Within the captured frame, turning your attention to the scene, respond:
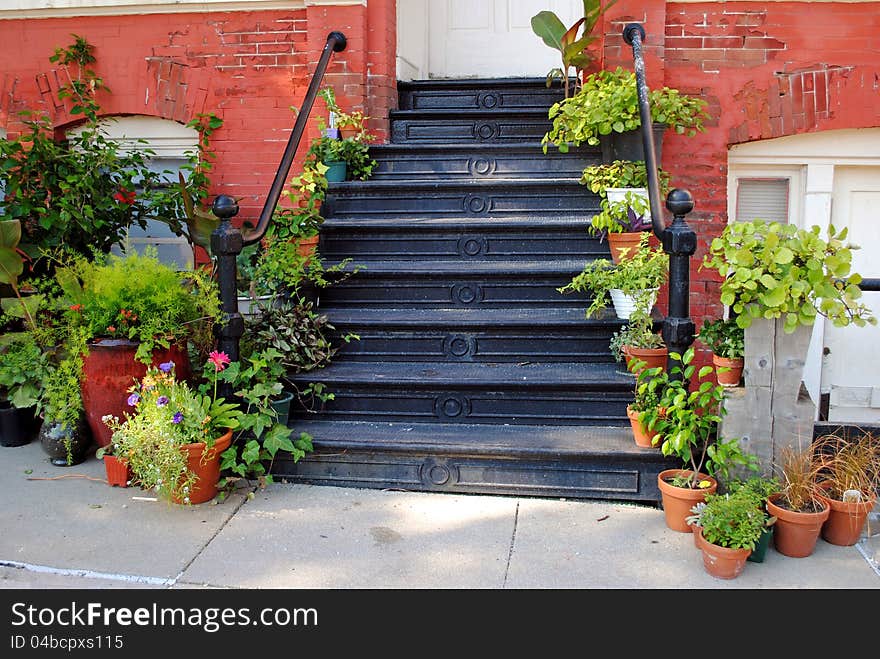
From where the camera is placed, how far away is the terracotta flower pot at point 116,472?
3842mm

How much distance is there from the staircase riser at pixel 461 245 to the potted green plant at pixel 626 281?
0.32m

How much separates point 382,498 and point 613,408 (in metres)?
1.18

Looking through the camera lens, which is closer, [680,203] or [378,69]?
[680,203]

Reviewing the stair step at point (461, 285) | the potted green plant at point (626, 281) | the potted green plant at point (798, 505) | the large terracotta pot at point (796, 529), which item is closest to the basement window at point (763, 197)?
the potted green plant at point (626, 281)

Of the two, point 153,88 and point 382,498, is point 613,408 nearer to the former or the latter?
point 382,498

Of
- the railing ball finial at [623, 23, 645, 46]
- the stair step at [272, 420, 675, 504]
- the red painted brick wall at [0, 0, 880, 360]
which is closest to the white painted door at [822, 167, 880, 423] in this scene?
the red painted brick wall at [0, 0, 880, 360]

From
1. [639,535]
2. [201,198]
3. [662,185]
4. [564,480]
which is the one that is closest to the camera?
[639,535]

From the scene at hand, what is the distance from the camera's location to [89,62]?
581cm

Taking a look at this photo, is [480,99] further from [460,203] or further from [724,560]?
[724,560]

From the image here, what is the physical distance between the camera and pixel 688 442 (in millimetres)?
3510

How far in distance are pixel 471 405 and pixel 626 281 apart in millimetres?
974

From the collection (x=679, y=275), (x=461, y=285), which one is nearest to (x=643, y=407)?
(x=679, y=275)

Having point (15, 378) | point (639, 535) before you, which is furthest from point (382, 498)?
point (15, 378)

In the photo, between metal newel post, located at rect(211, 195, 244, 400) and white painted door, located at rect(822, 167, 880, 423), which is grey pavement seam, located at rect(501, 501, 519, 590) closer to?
metal newel post, located at rect(211, 195, 244, 400)
